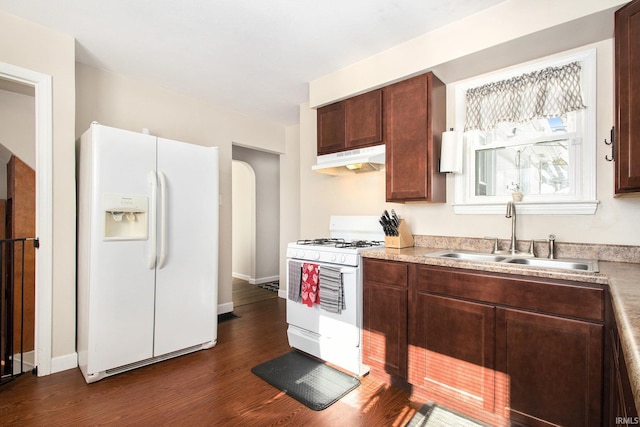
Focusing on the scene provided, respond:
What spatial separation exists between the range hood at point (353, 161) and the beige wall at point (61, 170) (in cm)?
205

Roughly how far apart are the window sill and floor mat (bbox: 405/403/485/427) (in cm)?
141

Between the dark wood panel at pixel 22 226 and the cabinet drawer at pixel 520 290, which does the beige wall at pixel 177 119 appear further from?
the cabinet drawer at pixel 520 290

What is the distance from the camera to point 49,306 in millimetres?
2373

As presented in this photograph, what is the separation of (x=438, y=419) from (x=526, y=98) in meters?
2.25

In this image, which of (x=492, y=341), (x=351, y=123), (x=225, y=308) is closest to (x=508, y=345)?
(x=492, y=341)

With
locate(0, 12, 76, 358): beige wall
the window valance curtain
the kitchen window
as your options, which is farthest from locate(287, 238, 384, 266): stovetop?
locate(0, 12, 76, 358): beige wall

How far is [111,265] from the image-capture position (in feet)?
7.68

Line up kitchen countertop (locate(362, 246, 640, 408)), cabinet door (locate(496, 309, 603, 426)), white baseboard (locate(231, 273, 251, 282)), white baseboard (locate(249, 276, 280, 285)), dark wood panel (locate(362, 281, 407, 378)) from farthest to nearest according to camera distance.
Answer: white baseboard (locate(231, 273, 251, 282)) < white baseboard (locate(249, 276, 280, 285)) < dark wood panel (locate(362, 281, 407, 378)) < cabinet door (locate(496, 309, 603, 426)) < kitchen countertop (locate(362, 246, 640, 408))

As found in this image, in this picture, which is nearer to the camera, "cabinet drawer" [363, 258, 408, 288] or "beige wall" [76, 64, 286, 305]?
"cabinet drawer" [363, 258, 408, 288]

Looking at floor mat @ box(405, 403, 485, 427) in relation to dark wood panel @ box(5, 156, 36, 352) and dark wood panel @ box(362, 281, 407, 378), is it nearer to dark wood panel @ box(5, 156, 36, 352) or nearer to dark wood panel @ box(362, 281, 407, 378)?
dark wood panel @ box(362, 281, 407, 378)

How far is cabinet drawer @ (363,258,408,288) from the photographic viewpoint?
2.18 metres

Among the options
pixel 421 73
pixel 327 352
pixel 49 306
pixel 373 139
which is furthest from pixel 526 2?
pixel 49 306

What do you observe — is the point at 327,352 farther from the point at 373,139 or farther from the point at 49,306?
the point at 49,306

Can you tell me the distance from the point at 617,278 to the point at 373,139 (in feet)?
6.19
